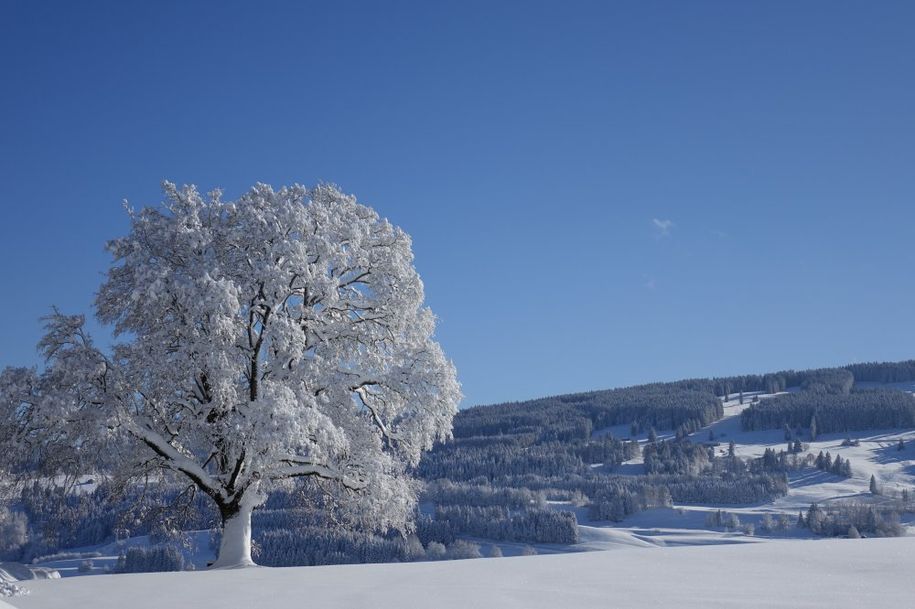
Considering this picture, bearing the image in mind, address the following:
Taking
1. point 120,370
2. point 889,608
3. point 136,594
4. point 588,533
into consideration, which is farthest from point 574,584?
point 588,533

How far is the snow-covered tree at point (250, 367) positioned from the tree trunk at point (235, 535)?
36 mm

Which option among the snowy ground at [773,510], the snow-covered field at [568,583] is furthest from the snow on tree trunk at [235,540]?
the snowy ground at [773,510]

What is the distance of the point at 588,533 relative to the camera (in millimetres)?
138625

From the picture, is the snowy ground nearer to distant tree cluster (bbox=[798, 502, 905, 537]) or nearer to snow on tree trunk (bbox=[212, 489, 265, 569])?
distant tree cluster (bbox=[798, 502, 905, 537])

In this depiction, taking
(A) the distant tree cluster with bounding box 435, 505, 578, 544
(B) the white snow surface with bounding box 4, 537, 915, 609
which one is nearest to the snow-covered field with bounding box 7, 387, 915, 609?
(B) the white snow surface with bounding box 4, 537, 915, 609

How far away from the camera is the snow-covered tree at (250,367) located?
1853 cm

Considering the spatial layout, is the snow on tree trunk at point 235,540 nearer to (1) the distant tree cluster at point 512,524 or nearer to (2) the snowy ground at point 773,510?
(2) the snowy ground at point 773,510

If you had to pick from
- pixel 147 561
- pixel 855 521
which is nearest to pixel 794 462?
pixel 855 521

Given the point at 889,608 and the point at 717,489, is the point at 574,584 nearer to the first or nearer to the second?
the point at 889,608

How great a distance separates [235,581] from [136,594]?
5.28 feet

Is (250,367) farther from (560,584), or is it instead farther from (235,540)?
(560,584)

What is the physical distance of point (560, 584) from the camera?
10.7 meters

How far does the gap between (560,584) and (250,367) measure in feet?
38.5

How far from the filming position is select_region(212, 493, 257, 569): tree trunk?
20.3 m
